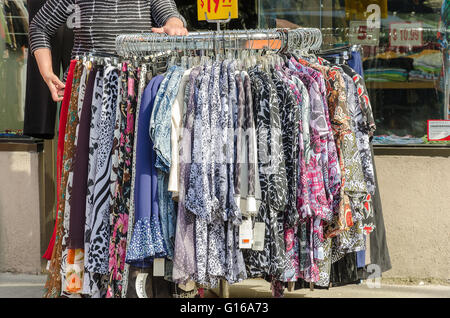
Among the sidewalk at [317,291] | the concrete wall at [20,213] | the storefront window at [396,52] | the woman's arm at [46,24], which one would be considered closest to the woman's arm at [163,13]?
the woman's arm at [46,24]

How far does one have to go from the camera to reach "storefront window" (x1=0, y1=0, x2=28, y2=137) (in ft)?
15.6

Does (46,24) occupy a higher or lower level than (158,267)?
higher

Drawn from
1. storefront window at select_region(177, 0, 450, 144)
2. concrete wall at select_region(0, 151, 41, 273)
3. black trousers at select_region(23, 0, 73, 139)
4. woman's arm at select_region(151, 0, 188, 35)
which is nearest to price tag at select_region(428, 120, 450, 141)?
storefront window at select_region(177, 0, 450, 144)

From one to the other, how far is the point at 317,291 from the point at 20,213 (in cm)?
246

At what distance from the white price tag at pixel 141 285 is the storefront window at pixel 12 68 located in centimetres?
233

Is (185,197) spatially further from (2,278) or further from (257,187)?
(2,278)

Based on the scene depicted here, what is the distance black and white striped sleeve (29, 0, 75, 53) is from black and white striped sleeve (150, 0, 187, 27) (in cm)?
53

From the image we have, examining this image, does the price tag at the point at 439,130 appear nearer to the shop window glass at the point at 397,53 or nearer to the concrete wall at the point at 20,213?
the shop window glass at the point at 397,53

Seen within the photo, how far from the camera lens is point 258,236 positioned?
291 cm

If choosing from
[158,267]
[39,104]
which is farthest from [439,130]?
[39,104]

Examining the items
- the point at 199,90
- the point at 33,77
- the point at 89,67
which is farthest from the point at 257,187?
the point at 33,77

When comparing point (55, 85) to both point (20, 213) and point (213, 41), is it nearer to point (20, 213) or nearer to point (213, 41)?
point (213, 41)

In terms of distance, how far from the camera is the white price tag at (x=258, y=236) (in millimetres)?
2910

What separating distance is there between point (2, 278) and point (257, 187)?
278cm
